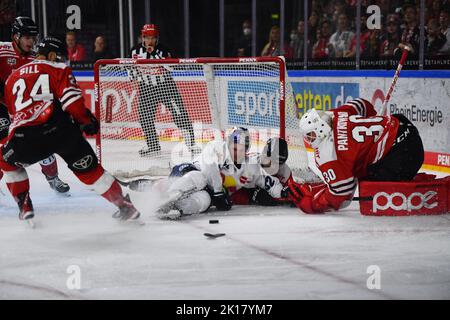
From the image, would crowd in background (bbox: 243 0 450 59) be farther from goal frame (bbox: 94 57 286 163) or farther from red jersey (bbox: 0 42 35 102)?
red jersey (bbox: 0 42 35 102)

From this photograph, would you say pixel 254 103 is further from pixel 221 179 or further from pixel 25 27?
pixel 25 27

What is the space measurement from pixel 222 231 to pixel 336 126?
88 cm

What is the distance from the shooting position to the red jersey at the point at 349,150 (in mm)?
4441

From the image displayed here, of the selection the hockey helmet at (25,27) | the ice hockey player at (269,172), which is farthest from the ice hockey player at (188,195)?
the hockey helmet at (25,27)

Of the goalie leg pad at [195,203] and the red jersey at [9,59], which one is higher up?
the red jersey at [9,59]

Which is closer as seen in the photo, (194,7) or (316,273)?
(316,273)

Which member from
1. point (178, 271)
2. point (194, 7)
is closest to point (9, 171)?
point (178, 271)

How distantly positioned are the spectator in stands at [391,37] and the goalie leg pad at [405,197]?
2577 mm

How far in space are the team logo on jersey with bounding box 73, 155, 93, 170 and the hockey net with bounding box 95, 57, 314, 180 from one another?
1672 millimetres

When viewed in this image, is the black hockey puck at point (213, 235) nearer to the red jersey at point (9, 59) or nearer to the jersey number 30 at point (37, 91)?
the jersey number 30 at point (37, 91)

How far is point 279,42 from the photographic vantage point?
8.45 meters

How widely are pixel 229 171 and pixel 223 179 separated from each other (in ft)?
0.31

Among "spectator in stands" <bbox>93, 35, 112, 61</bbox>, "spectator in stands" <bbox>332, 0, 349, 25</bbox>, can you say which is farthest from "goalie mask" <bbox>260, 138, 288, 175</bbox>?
"spectator in stands" <bbox>93, 35, 112, 61</bbox>
